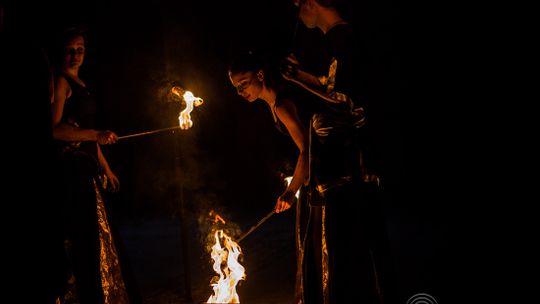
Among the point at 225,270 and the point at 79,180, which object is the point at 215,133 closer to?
the point at 225,270

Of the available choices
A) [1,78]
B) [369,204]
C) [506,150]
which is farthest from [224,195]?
[1,78]

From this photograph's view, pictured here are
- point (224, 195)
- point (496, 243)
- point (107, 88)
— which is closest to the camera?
point (496, 243)

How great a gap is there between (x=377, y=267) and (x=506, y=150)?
811cm

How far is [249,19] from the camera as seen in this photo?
953cm

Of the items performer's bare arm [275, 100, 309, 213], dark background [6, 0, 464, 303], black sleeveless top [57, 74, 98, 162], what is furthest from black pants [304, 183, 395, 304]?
black sleeveless top [57, 74, 98, 162]

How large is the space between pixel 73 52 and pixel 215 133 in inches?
313

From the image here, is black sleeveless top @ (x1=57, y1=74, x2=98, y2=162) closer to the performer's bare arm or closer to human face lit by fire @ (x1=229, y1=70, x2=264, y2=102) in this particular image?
human face lit by fire @ (x1=229, y1=70, x2=264, y2=102)

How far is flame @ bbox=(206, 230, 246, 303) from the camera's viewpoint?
14.4 feet

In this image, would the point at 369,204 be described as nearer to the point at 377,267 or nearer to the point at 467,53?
the point at 377,267

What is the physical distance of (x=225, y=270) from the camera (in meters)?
4.44

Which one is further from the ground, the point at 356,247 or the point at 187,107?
the point at 187,107

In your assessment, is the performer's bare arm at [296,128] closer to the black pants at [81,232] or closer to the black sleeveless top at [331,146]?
the black sleeveless top at [331,146]

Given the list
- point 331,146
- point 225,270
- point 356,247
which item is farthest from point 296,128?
point 225,270

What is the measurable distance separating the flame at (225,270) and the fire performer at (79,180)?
955mm
